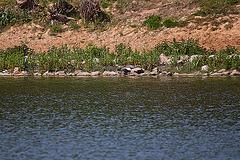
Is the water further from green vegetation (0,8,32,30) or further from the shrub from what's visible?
green vegetation (0,8,32,30)

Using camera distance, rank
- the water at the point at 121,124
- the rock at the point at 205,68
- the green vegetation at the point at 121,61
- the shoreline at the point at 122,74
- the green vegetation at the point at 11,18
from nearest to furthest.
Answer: the water at the point at 121,124 < the shoreline at the point at 122,74 < the rock at the point at 205,68 < the green vegetation at the point at 121,61 < the green vegetation at the point at 11,18

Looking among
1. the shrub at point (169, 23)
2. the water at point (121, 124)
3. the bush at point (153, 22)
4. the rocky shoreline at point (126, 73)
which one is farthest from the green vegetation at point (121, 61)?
the water at point (121, 124)

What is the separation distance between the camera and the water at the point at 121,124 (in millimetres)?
7008

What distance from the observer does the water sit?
23.0 feet

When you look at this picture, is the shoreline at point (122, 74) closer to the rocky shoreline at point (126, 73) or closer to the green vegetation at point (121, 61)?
the rocky shoreline at point (126, 73)

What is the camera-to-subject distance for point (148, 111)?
10.8 metres

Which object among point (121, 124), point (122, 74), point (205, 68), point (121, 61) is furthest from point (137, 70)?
point (121, 124)

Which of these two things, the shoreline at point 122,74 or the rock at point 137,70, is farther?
the rock at point 137,70

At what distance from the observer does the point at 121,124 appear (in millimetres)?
9117

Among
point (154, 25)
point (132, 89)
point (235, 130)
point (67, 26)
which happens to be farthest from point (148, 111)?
point (67, 26)

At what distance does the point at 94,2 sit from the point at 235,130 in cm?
3044

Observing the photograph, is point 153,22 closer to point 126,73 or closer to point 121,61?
point 121,61

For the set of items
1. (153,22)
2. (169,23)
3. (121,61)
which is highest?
(153,22)

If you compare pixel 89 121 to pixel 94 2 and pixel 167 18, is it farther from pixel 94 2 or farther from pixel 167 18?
pixel 94 2
